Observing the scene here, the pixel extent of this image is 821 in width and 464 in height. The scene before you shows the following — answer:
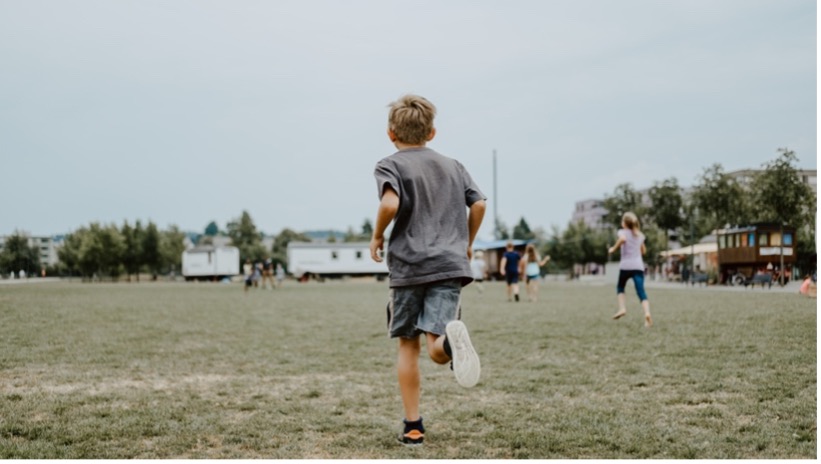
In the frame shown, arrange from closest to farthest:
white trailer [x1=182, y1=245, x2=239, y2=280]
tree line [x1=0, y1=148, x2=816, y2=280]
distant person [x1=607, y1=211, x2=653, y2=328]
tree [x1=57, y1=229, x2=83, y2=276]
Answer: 1. tree [x1=57, y1=229, x2=83, y2=276]
2. tree line [x1=0, y1=148, x2=816, y2=280]
3. distant person [x1=607, y1=211, x2=653, y2=328]
4. white trailer [x1=182, y1=245, x2=239, y2=280]

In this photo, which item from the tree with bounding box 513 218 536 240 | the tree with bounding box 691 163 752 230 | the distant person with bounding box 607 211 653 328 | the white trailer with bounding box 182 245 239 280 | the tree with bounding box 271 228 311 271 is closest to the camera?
the distant person with bounding box 607 211 653 328

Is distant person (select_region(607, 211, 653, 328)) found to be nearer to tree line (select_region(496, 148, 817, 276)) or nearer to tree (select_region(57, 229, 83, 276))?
tree line (select_region(496, 148, 817, 276))

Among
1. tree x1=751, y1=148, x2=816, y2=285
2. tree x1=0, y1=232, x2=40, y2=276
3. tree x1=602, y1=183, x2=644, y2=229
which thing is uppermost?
tree x1=602, y1=183, x2=644, y2=229

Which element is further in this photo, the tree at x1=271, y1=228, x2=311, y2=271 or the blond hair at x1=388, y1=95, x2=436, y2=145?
the tree at x1=271, y1=228, x2=311, y2=271

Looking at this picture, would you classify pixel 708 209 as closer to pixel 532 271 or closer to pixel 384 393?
pixel 532 271

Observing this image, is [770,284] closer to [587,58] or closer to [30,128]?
[587,58]

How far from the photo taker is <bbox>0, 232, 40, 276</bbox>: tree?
9.05 metres

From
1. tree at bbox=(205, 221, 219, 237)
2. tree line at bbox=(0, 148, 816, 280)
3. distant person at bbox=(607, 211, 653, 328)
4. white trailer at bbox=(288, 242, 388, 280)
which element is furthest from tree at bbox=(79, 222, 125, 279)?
tree at bbox=(205, 221, 219, 237)

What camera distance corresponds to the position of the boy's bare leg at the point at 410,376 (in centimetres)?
426

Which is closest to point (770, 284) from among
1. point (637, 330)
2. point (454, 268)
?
point (637, 330)

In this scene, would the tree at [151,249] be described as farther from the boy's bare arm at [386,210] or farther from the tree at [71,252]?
the boy's bare arm at [386,210]

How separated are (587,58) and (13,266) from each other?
6.93 metres

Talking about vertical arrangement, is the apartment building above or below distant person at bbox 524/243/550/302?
above

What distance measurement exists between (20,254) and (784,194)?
46.4 feet
